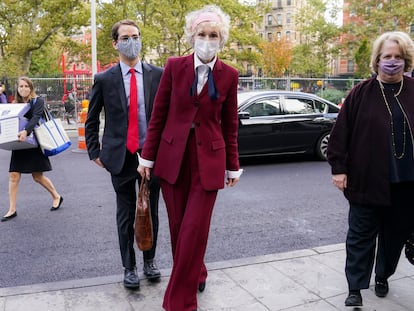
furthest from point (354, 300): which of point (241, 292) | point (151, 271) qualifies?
point (151, 271)

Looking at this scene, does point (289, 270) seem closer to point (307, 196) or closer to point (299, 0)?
point (307, 196)

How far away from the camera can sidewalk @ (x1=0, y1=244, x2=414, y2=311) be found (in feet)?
11.2

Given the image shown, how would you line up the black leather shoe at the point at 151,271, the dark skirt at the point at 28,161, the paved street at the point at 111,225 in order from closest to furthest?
the black leather shoe at the point at 151,271, the paved street at the point at 111,225, the dark skirt at the point at 28,161

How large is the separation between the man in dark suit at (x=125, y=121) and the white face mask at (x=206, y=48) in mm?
705

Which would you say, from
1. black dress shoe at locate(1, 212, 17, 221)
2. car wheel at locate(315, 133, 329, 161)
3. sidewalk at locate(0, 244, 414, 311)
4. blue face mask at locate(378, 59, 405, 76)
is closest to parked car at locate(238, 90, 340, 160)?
car wheel at locate(315, 133, 329, 161)

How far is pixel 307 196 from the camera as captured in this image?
7246mm

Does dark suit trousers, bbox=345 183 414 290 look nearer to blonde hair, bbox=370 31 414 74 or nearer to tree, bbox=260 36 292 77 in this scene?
blonde hair, bbox=370 31 414 74

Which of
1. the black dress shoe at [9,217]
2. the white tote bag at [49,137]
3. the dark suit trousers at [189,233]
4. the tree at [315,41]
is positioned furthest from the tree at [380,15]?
the dark suit trousers at [189,233]

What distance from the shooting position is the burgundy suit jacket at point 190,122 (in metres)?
3.14

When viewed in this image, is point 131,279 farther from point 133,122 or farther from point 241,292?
point 133,122

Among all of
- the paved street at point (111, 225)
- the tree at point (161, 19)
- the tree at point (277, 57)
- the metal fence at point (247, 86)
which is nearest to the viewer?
the paved street at point (111, 225)

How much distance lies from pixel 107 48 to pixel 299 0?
7177 cm

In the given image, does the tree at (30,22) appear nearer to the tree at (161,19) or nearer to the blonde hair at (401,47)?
the tree at (161,19)

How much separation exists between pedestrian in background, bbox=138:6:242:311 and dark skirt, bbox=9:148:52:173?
130 inches
